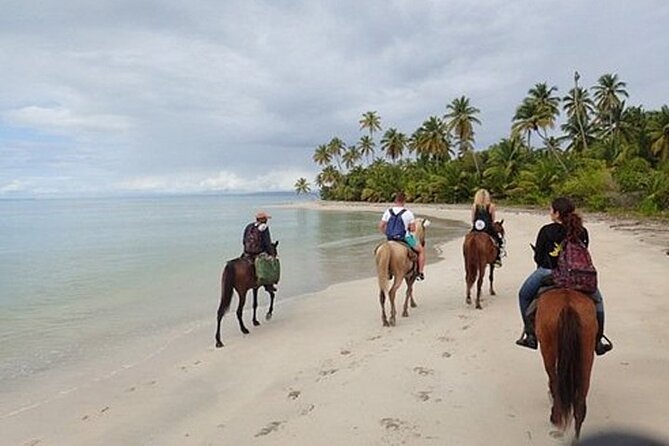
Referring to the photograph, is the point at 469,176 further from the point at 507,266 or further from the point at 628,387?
the point at 628,387

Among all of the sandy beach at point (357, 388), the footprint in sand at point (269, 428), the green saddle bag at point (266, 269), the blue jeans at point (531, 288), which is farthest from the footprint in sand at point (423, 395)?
the green saddle bag at point (266, 269)

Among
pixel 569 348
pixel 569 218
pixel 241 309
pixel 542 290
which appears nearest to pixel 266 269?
pixel 241 309

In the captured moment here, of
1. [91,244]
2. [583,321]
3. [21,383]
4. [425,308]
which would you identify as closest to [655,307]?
[425,308]

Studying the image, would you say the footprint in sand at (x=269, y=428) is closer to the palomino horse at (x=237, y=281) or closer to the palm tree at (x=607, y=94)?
the palomino horse at (x=237, y=281)

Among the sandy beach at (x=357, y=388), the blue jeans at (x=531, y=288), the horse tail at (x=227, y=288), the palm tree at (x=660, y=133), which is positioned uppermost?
the palm tree at (x=660, y=133)

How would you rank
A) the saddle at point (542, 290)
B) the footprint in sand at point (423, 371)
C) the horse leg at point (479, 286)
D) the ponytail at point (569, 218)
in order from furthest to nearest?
the horse leg at point (479, 286)
the footprint in sand at point (423, 371)
the saddle at point (542, 290)
the ponytail at point (569, 218)

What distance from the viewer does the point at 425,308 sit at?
9633 mm

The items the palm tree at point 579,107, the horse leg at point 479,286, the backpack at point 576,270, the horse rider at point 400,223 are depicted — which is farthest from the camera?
→ the palm tree at point 579,107

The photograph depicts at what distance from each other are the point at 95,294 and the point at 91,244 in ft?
62.9

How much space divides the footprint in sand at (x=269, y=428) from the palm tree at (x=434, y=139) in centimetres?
6759

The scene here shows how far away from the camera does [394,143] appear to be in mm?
85688

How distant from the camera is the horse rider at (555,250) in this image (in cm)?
452

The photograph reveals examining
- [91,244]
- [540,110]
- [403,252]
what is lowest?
[91,244]

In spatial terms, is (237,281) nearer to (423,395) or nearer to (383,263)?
(383,263)
